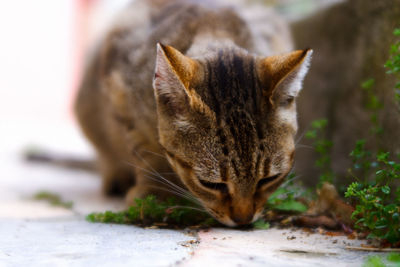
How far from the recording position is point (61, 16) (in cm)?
1208

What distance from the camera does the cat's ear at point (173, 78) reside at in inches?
99.8

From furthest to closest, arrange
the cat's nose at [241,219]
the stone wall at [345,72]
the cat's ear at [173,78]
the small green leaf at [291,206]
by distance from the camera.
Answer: the stone wall at [345,72] → the small green leaf at [291,206] → the cat's nose at [241,219] → the cat's ear at [173,78]

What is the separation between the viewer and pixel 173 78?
2617 mm

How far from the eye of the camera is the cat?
2598 mm

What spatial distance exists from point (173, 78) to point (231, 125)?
44 cm

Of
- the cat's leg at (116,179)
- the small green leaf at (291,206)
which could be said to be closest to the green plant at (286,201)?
the small green leaf at (291,206)

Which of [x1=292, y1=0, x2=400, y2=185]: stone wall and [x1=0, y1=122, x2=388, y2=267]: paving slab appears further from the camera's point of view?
[x1=292, y1=0, x2=400, y2=185]: stone wall

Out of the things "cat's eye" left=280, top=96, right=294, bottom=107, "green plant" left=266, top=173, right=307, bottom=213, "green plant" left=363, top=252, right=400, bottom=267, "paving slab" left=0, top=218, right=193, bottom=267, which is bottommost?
"green plant" left=363, top=252, right=400, bottom=267

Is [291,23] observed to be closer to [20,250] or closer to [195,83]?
[195,83]

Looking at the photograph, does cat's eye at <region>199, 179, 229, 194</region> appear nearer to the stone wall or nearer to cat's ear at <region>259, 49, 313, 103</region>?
cat's ear at <region>259, 49, 313, 103</region>

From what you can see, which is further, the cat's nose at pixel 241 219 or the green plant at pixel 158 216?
the green plant at pixel 158 216

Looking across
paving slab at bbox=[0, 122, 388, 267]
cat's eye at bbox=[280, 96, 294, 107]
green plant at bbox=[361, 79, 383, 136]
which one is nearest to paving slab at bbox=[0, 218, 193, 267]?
paving slab at bbox=[0, 122, 388, 267]

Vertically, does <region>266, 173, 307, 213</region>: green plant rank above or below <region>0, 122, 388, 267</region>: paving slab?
above

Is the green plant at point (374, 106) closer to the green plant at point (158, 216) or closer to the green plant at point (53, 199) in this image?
the green plant at point (158, 216)
